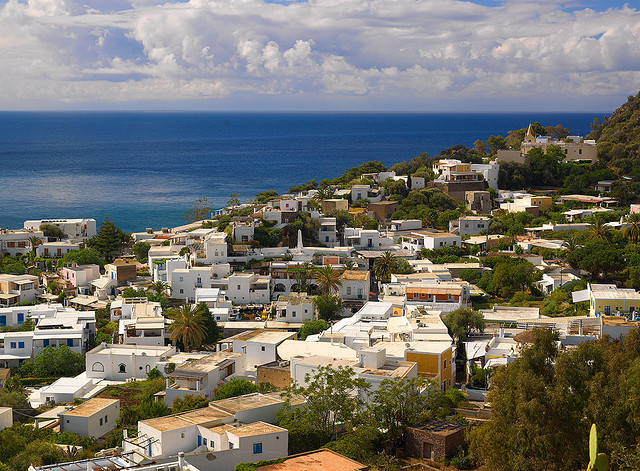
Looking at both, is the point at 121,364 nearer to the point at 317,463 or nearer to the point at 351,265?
the point at 317,463

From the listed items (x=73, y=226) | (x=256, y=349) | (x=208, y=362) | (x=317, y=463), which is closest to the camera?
(x=317, y=463)

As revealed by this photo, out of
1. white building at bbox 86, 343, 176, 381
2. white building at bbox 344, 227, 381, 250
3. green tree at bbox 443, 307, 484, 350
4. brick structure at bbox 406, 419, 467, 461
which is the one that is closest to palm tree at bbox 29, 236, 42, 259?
white building at bbox 344, 227, 381, 250

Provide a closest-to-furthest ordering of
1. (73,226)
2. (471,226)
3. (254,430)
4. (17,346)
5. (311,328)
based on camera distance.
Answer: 1. (254,430)
2. (17,346)
3. (311,328)
4. (471,226)
5. (73,226)

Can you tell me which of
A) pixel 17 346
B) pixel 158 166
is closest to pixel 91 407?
pixel 17 346

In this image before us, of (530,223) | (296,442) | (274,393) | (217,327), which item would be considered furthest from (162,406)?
(530,223)

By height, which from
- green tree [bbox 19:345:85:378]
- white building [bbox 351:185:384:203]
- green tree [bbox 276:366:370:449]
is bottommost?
green tree [bbox 19:345:85:378]

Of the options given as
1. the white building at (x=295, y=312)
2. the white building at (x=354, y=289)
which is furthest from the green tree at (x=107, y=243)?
the white building at (x=295, y=312)

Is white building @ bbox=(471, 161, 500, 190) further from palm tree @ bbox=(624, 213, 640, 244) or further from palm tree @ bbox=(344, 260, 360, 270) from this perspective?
palm tree @ bbox=(344, 260, 360, 270)

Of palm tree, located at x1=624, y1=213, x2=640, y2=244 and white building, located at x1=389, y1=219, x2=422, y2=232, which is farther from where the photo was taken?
white building, located at x1=389, y1=219, x2=422, y2=232
